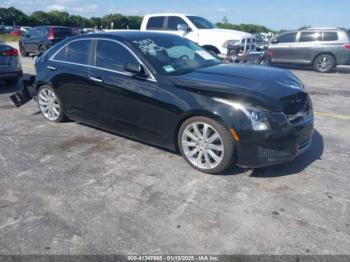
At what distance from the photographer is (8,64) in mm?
8594

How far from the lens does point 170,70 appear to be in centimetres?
442

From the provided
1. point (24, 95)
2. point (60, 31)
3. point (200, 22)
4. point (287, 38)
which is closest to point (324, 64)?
point (287, 38)

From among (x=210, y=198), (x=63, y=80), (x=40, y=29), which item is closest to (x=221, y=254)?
(x=210, y=198)

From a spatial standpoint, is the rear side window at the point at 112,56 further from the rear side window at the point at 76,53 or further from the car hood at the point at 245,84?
the car hood at the point at 245,84

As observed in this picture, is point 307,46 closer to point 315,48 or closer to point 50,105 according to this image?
point 315,48

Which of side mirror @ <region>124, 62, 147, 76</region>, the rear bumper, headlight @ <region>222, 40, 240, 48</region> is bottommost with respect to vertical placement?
the rear bumper

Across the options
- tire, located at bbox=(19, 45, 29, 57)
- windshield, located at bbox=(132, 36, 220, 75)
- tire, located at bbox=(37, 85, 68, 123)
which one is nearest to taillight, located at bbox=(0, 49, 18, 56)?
tire, located at bbox=(37, 85, 68, 123)

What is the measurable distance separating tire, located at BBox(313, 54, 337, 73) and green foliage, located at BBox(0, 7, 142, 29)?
5997 centimetres

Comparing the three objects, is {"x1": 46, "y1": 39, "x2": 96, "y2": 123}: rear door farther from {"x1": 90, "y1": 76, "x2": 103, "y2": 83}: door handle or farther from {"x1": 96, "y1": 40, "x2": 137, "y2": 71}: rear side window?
{"x1": 96, "y1": 40, "x2": 137, "y2": 71}: rear side window

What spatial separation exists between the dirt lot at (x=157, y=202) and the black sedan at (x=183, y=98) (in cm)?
31

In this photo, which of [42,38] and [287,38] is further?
[42,38]

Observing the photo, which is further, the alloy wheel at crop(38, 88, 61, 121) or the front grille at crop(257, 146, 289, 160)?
the alloy wheel at crop(38, 88, 61, 121)

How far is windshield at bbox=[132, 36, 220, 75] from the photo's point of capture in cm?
447

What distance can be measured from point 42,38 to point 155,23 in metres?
7.54
